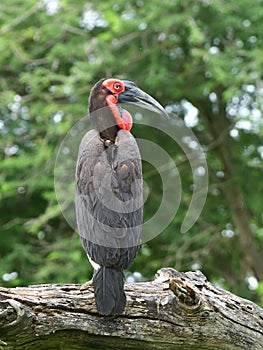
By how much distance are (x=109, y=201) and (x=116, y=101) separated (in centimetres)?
94

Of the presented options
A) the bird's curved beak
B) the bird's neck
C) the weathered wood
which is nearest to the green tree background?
the bird's curved beak

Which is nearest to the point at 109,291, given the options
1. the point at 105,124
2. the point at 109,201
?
the point at 109,201

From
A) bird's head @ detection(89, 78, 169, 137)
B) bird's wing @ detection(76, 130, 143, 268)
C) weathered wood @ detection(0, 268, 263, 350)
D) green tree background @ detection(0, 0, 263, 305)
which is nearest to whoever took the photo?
weathered wood @ detection(0, 268, 263, 350)

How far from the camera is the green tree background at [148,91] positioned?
25.6 feet

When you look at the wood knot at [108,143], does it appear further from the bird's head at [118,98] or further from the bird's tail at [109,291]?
the bird's tail at [109,291]

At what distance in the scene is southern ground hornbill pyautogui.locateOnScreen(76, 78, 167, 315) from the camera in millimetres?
3828

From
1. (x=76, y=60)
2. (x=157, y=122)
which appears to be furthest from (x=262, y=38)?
(x=76, y=60)

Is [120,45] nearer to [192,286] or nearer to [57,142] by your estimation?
[57,142]

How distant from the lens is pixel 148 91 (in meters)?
8.22

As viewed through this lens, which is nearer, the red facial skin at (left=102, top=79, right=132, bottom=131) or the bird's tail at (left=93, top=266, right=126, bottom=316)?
the bird's tail at (left=93, top=266, right=126, bottom=316)

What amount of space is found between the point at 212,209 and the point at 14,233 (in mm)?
2422

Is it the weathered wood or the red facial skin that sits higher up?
the red facial skin

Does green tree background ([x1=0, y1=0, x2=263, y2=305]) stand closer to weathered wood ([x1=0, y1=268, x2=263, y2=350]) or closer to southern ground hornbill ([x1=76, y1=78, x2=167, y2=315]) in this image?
southern ground hornbill ([x1=76, y1=78, x2=167, y2=315])

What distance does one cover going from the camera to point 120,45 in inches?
320
